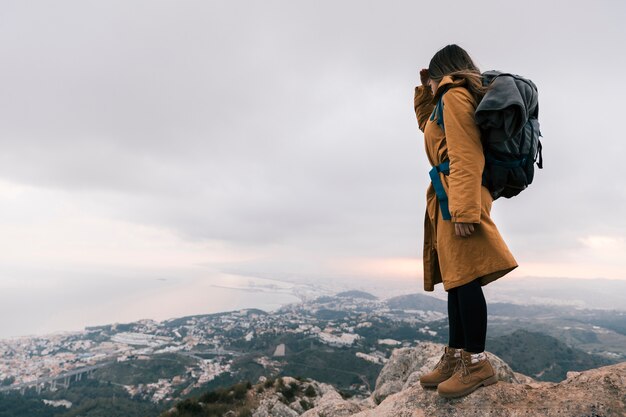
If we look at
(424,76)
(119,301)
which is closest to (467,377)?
(424,76)

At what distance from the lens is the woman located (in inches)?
86.4

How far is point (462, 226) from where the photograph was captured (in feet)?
7.34

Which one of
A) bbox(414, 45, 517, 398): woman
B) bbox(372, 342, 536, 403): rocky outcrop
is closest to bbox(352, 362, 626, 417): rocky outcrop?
bbox(414, 45, 517, 398): woman

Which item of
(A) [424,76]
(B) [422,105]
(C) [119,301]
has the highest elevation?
(A) [424,76]

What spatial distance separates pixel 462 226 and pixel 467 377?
1.19m

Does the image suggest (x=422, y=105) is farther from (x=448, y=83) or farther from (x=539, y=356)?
(x=539, y=356)

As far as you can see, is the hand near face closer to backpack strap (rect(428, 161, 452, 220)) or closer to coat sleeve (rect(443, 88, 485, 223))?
coat sleeve (rect(443, 88, 485, 223))

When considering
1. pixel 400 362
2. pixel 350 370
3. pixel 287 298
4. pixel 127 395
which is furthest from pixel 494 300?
pixel 400 362

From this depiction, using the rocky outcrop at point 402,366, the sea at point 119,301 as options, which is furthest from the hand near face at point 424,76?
the sea at point 119,301

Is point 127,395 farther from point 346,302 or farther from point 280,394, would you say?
point 346,302

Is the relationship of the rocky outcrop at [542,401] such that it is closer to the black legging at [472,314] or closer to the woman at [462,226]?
the woman at [462,226]

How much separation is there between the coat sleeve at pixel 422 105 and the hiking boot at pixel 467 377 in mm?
1978

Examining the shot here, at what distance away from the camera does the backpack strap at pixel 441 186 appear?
2.38 meters

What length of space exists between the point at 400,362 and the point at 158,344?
76.7m
